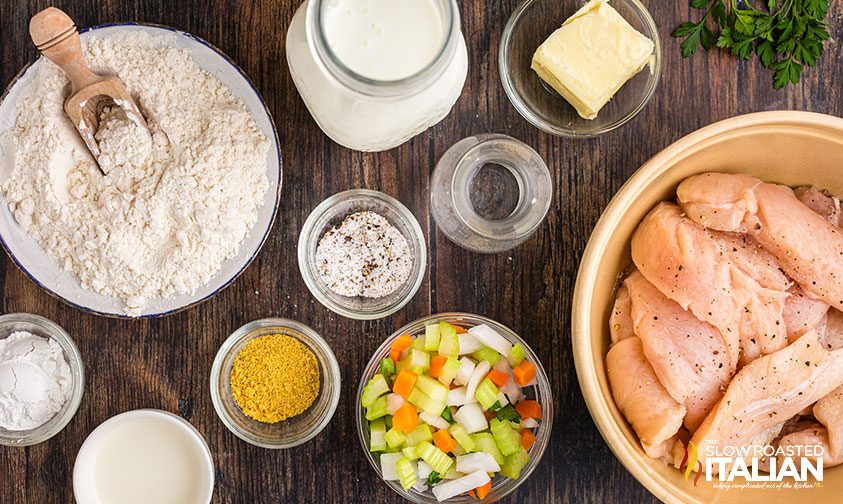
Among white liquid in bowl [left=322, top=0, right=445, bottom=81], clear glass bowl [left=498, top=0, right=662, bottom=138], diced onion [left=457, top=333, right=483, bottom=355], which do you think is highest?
white liquid in bowl [left=322, top=0, right=445, bottom=81]

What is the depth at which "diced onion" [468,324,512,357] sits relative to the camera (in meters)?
1.86

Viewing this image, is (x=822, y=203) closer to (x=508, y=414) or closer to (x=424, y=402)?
(x=508, y=414)

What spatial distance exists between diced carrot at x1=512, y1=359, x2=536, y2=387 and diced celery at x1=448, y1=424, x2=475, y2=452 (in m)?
0.18

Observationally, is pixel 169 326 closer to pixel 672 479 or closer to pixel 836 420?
pixel 672 479

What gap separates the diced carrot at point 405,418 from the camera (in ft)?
5.95

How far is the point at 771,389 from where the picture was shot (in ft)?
5.50

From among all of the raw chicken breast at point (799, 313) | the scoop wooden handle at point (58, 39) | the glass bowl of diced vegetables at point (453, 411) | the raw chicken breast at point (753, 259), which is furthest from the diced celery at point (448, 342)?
the scoop wooden handle at point (58, 39)

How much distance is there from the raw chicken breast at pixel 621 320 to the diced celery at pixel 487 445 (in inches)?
14.9

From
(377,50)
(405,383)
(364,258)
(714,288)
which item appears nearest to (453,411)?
(405,383)

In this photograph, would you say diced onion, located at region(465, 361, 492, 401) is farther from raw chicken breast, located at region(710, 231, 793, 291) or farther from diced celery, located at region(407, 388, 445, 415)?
raw chicken breast, located at region(710, 231, 793, 291)

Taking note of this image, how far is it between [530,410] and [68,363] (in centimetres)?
116

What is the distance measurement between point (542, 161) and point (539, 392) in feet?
1.90

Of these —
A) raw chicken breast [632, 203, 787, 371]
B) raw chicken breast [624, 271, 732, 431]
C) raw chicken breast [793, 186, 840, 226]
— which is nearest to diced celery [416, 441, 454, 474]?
raw chicken breast [624, 271, 732, 431]

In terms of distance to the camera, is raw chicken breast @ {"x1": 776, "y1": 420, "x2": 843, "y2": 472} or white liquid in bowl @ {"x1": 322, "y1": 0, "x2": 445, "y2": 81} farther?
raw chicken breast @ {"x1": 776, "y1": 420, "x2": 843, "y2": 472}
